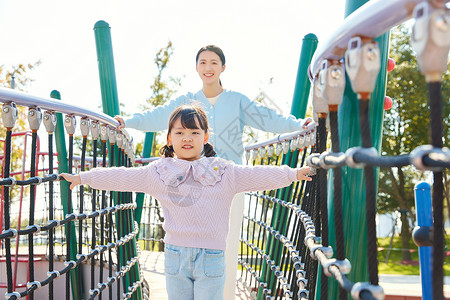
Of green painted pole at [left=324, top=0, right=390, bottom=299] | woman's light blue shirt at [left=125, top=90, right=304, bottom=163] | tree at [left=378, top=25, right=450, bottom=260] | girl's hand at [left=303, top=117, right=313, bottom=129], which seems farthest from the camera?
tree at [left=378, top=25, right=450, bottom=260]

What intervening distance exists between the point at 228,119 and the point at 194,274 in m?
1.17

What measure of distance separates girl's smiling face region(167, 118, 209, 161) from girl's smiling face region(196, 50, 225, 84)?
3.03 feet

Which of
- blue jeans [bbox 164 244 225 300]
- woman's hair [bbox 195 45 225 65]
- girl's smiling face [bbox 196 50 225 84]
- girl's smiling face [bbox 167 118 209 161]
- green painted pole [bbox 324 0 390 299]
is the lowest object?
blue jeans [bbox 164 244 225 300]

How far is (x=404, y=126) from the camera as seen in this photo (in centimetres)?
1612

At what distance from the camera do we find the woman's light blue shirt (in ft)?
9.86

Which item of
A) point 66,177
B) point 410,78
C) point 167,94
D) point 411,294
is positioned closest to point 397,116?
point 410,78

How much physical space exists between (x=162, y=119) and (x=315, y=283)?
5.95ft

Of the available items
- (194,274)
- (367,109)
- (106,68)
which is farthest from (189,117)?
(106,68)

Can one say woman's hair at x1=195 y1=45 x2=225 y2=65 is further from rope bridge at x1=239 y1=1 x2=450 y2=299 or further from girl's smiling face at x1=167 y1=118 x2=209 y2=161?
rope bridge at x1=239 y1=1 x2=450 y2=299

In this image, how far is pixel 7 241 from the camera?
1719 mm

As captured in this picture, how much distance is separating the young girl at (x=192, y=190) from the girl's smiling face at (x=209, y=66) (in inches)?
34.3

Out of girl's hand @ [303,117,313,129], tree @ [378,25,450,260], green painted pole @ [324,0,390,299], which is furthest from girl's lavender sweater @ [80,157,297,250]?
tree @ [378,25,450,260]

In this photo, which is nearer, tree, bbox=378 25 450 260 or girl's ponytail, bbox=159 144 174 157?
girl's ponytail, bbox=159 144 174 157

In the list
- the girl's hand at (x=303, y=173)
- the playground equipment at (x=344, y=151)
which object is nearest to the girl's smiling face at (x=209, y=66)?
the playground equipment at (x=344, y=151)
